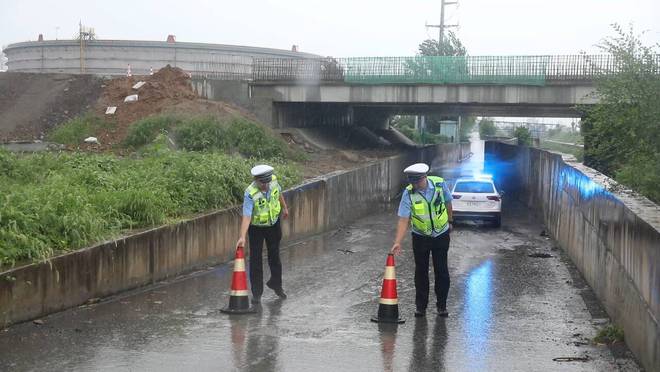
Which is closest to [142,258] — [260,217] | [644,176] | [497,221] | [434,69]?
[260,217]

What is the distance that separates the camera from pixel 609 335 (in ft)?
29.0

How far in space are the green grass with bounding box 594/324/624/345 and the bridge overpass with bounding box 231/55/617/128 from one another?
2499cm

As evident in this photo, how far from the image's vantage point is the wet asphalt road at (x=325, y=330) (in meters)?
7.74

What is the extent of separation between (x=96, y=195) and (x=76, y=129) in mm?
16783

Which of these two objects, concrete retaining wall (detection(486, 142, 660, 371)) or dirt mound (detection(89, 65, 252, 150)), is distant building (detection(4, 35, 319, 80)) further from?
concrete retaining wall (detection(486, 142, 660, 371))

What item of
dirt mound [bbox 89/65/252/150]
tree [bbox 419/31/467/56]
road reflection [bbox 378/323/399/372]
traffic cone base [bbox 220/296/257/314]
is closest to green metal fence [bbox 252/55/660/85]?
dirt mound [bbox 89/65/252/150]

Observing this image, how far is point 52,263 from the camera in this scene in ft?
30.6

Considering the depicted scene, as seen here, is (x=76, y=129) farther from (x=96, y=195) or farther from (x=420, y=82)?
(x=96, y=195)

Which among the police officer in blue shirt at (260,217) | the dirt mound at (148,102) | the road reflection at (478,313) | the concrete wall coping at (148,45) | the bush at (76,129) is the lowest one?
the road reflection at (478,313)

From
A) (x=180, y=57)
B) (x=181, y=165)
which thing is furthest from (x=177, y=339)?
(x=180, y=57)

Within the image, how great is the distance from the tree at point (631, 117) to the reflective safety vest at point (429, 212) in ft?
13.9

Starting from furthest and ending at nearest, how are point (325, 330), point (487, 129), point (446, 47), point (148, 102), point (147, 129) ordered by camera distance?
A: point (487, 129) < point (446, 47) < point (148, 102) < point (147, 129) < point (325, 330)

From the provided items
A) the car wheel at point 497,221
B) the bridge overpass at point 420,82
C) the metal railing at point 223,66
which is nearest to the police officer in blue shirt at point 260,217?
the car wheel at point 497,221

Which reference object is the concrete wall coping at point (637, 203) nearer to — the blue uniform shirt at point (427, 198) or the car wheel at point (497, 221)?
the blue uniform shirt at point (427, 198)
